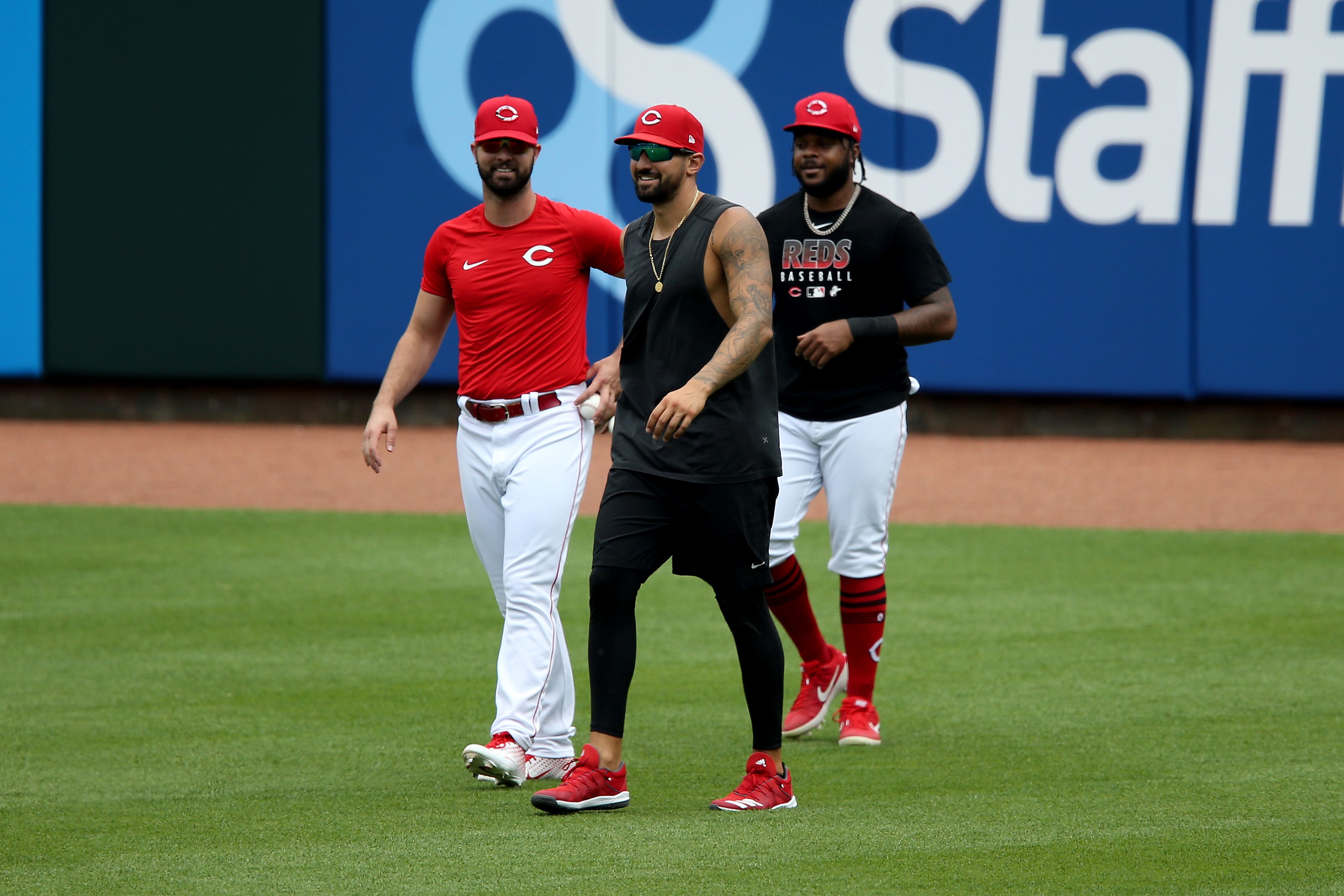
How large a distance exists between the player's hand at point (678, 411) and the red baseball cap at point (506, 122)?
1.24 metres

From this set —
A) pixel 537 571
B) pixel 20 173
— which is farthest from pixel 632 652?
pixel 20 173

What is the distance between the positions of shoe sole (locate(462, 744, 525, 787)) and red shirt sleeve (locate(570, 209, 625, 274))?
1.68 metres

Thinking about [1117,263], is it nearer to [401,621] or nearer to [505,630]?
[401,621]

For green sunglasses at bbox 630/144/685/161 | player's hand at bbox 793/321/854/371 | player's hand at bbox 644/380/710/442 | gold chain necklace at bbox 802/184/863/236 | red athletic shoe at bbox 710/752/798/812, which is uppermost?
green sunglasses at bbox 630/144/685/161

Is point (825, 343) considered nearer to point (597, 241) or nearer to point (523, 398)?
point (597, 241)

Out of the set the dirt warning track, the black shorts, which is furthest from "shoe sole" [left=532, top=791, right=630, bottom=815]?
the dirt warning track

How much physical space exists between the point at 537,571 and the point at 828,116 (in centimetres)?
201

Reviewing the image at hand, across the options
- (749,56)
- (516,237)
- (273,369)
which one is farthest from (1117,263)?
(516,237)

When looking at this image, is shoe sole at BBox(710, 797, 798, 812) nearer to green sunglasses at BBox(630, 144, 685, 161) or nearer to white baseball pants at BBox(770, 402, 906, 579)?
white baseball pants at BBox(770, 402, 906, 579)

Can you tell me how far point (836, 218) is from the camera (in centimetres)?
644

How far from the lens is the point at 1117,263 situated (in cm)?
1692

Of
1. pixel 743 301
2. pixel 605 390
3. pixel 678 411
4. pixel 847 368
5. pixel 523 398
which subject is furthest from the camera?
pixel 847 368

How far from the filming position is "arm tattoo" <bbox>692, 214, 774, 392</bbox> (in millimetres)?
4918

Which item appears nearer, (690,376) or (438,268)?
(690,376)
